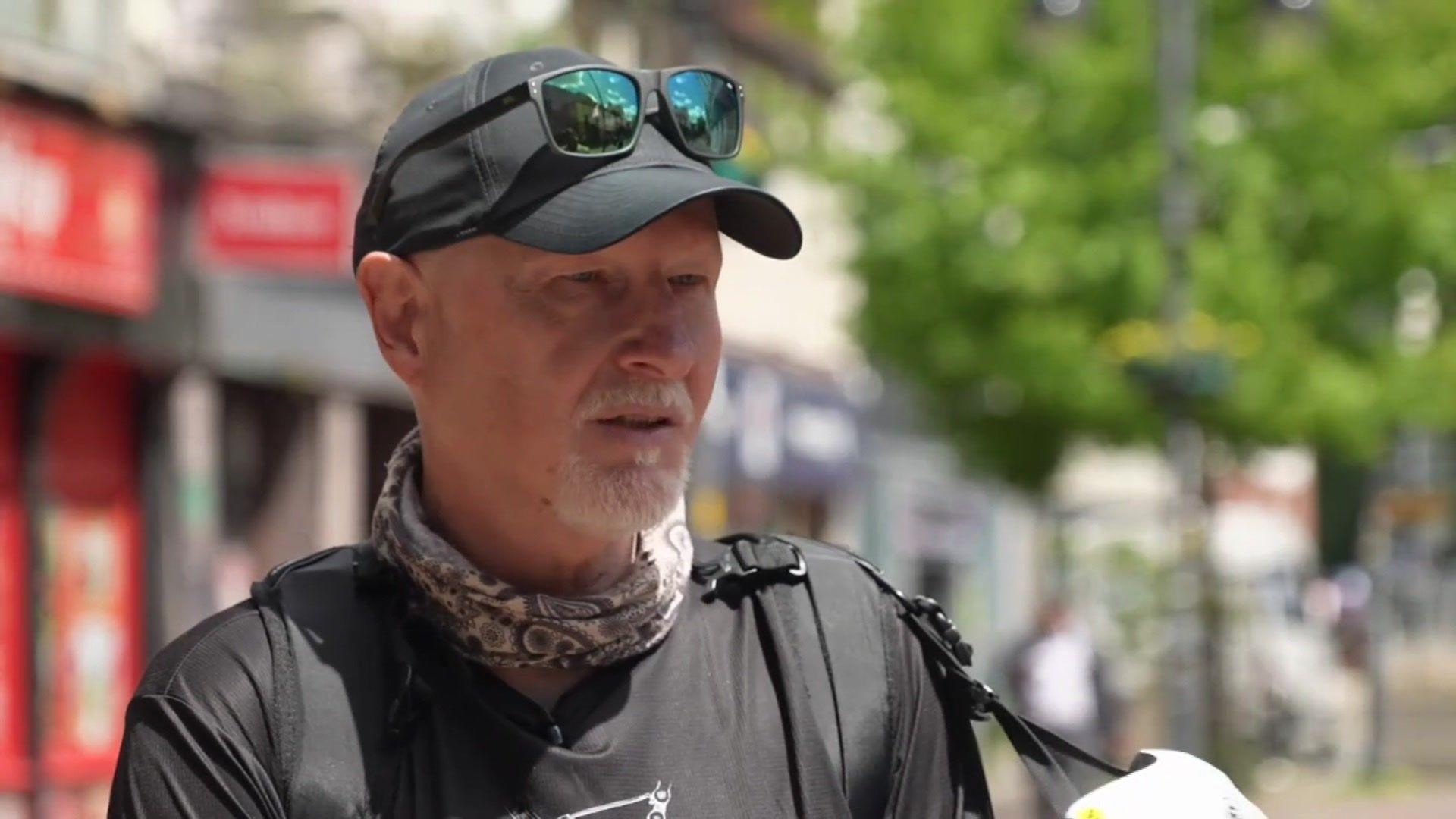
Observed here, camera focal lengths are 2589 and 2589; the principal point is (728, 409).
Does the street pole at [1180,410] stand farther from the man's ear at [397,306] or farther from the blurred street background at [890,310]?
the man's ear at [397,306]

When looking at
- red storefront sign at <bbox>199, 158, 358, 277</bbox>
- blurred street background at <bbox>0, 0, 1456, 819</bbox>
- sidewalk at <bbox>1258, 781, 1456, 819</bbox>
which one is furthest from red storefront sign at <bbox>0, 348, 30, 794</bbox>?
sidewalk at <bbox>1258, 781, 1456, 819</bbox>

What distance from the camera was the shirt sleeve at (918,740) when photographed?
2.43 metres

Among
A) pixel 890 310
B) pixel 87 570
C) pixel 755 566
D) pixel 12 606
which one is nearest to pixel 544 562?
pixel 755 566

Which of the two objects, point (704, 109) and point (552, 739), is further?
point (704, 109)

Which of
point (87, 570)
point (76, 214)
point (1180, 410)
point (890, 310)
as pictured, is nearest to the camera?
point (76, 214)

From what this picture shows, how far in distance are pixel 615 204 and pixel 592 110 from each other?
4.2 inches

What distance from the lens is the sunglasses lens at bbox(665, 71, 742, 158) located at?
2.48 m

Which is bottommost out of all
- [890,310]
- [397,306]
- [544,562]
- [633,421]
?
[544,562]

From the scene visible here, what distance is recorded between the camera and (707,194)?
7.68ft

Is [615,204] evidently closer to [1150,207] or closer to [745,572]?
[745,572]

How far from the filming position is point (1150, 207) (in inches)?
819

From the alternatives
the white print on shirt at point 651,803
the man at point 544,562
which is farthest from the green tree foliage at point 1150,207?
the white print on shirt at point 651,803

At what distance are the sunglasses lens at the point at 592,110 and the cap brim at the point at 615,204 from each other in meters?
0.04

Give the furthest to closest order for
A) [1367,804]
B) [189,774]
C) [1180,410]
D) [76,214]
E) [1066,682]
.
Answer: [1367,804] → [1180,410] → [1066,682] → [76,214] → [189,774]
